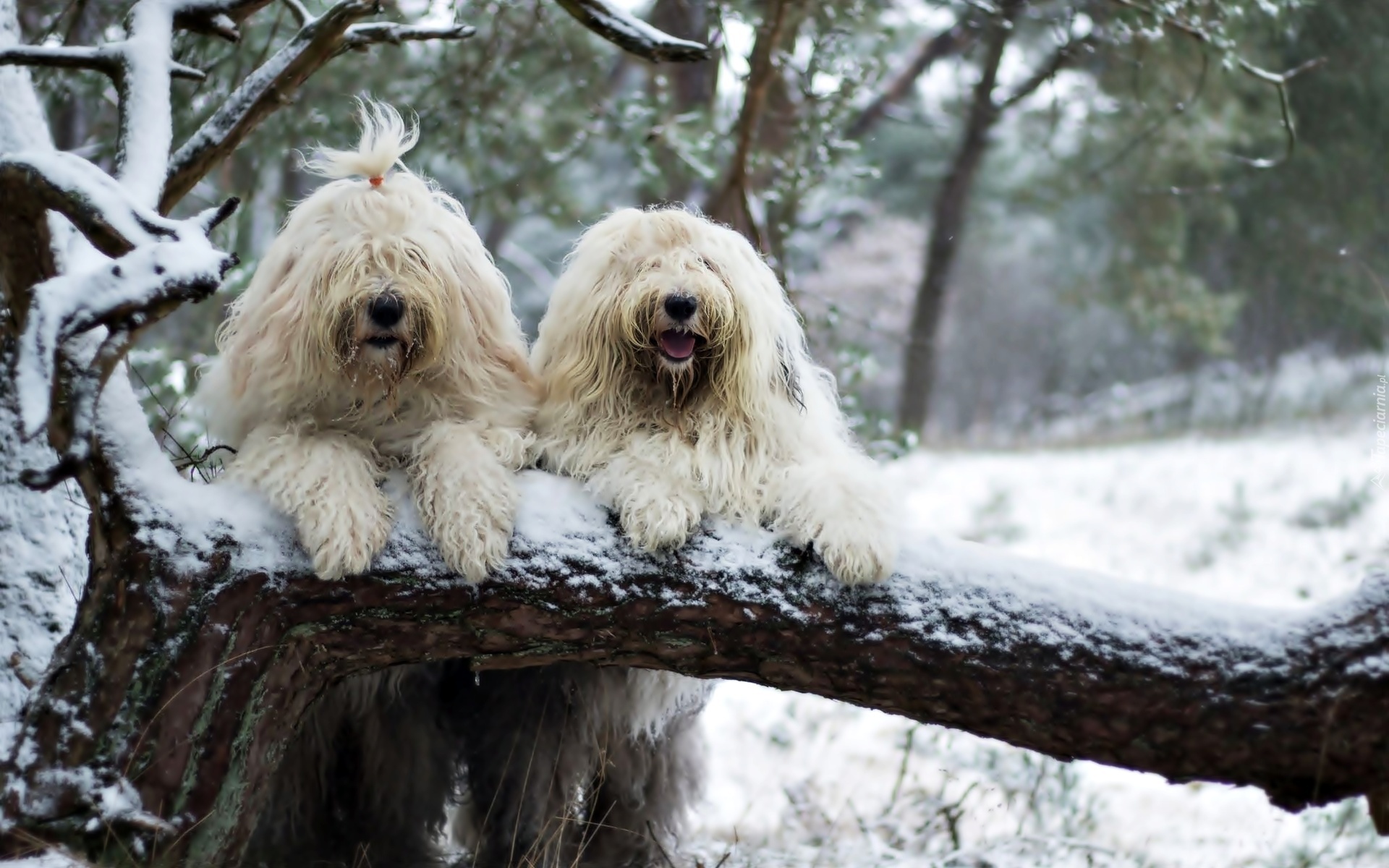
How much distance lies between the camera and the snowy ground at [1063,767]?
177 inches

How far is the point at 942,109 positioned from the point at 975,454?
14.4ft

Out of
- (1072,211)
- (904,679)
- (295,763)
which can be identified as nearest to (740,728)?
(295,763)

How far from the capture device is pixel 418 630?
9.36ft

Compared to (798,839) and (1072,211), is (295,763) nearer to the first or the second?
(798,839)

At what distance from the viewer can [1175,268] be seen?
13477 millimetres

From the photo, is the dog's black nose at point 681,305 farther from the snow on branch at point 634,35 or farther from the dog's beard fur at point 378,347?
the snow on branch at point 634,35

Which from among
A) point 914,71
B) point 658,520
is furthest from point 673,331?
point 914,71

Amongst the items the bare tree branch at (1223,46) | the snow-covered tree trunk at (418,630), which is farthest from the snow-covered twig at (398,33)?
the bare tree branch at (1223,46)

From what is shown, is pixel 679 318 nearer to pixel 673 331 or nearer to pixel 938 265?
pixel 673 331

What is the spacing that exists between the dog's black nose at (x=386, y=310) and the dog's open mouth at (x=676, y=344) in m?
0.69

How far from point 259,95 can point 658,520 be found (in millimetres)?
1649

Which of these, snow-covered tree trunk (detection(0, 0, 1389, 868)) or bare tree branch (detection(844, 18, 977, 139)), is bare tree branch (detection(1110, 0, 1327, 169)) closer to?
snow-covered tree trunk (detection(0, 0, 1389, 868))

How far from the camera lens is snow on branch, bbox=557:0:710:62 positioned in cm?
344

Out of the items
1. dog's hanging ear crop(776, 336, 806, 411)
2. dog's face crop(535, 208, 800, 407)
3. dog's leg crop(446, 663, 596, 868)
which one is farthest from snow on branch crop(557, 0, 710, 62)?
dog's leg crop(446, 663, 596, 868)
